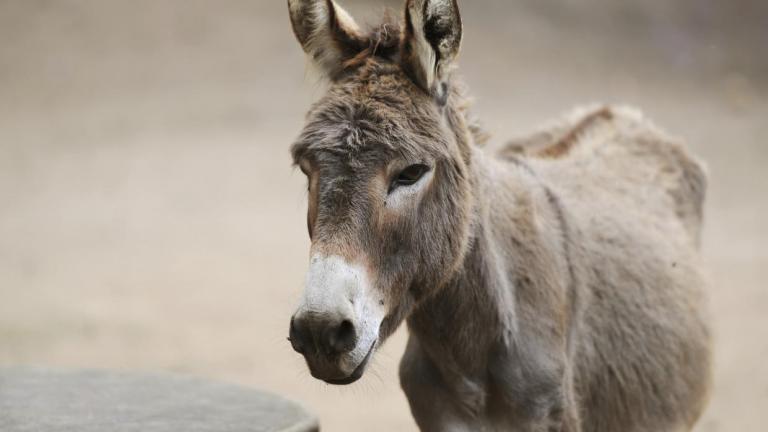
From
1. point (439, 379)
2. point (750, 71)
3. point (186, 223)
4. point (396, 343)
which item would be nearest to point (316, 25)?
point (439, 379)

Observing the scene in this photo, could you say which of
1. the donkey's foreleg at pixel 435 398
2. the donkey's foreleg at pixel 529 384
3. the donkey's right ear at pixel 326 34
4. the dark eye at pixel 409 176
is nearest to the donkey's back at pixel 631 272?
the donkey's foreleg at pixel 529 384

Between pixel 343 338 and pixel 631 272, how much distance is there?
1.86 metres

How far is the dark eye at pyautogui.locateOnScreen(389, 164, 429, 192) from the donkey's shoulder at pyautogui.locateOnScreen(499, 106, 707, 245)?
5.39 feet

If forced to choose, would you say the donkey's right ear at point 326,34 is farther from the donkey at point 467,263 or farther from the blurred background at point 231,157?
the blurred background at point 231,157

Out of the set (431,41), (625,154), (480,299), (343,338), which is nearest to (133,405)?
(480,299)

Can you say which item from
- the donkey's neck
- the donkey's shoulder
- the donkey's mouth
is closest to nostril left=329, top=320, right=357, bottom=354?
the donkey's mouth

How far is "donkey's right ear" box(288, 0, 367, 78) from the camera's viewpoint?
3371 mm

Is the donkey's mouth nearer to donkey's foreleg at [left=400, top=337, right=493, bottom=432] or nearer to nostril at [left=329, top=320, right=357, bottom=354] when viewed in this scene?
nostril at [left=329, top=320, right=357, bottom=354]

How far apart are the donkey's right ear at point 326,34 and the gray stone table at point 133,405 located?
1350 millimetres

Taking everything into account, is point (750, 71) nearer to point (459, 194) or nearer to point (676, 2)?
point (676, 2)

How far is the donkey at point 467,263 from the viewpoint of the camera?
2.97 m

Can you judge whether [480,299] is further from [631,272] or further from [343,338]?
[631,272]

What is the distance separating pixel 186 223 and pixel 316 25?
8503 millimetres

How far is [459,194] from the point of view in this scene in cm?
328
